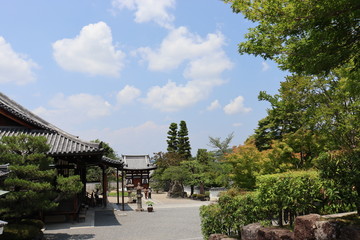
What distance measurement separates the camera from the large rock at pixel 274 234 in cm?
596

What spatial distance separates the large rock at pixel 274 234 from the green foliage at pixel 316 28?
3271 millimetres

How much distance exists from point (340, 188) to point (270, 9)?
3646 millimetres

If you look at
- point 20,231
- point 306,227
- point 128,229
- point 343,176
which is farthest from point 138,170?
point 343,176

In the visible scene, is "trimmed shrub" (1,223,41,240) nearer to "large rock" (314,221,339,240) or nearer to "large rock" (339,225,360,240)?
"large rock" (314,221,339,240)

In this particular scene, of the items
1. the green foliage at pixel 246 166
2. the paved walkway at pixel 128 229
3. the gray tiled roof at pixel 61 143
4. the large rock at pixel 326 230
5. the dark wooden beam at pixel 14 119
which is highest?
the dark wooden beam at pixel 14 119

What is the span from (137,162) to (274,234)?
33467 mm

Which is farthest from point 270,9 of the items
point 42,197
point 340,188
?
point 42,197

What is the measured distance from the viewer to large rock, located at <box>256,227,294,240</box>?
5962mm

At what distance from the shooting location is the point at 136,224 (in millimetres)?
15266

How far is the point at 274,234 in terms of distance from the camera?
6.20 m

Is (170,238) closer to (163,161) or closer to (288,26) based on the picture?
(288,26)

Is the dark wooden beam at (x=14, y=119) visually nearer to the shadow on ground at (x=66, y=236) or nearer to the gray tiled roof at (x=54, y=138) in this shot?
the gray tiled roof at (x=54, y=138)

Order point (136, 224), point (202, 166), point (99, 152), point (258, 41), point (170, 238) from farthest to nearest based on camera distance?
point (202, 166) < point (136, 224) < point (99, 152) < point (170, 238) < point (258, 41)

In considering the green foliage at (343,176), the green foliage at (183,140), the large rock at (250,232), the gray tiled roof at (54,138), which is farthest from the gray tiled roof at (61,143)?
the green foliage at (183,140)
